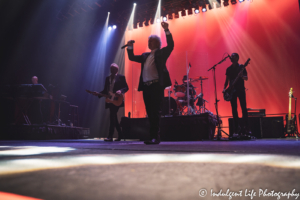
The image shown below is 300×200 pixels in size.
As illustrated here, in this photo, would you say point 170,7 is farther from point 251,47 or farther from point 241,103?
point 241,103

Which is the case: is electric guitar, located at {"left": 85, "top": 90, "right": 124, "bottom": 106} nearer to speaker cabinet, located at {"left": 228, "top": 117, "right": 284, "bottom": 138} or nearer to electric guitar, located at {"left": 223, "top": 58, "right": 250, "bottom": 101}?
electric guitar, located at {"left": 223, "top": 58, "right": 250, "bottom": 101}

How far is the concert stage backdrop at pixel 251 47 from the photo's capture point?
281 inches

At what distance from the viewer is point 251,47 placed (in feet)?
25.3

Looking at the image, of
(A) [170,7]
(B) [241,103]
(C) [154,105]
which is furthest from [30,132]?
(A) [170,7]

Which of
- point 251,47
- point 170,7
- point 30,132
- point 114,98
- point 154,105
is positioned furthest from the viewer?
point 251,47

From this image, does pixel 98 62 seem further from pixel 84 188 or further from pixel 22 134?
pixel 84 188

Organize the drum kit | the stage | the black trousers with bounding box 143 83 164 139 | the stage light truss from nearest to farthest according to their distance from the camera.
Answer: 1. the black trousers with bounding box 143 83 164 139
2. the stage
3. the drum kit
4. the stage light truss

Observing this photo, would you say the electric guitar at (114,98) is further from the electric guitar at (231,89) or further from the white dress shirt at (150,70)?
the electric guitar at (231,89)

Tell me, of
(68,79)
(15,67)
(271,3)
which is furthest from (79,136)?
(271,3)

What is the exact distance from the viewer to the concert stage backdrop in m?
7.13

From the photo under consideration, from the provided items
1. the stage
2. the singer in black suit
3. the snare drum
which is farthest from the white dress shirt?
the snare drum

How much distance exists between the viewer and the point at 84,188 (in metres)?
0.47

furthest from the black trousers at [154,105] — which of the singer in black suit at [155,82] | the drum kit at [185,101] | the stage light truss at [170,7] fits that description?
the stage light truss at [170,7]

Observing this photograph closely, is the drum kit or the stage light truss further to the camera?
the stage light truss
